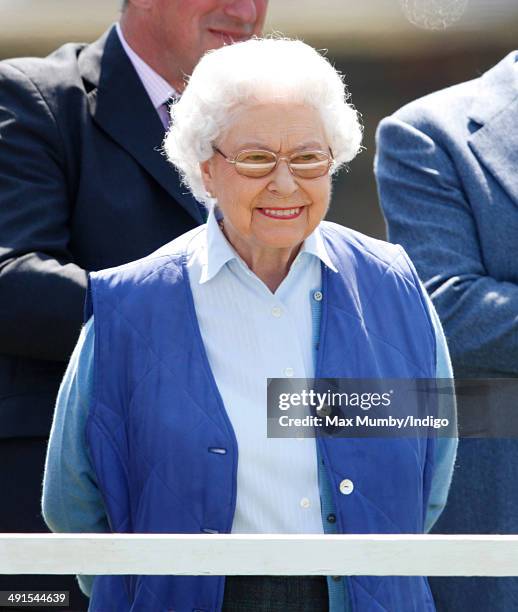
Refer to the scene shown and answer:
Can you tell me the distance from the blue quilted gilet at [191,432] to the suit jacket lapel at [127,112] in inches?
16.6

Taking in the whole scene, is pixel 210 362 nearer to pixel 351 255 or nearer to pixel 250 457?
pixel 250 457

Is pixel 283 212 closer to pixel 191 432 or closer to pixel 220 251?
pixel 220 251

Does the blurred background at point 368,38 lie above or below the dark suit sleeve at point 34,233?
above

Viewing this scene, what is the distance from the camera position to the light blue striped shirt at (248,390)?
1841mm

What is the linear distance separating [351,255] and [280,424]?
1.13ft

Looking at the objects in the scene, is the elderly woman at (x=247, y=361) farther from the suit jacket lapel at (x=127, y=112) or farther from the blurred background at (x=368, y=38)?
the blurred background at (x=368, y=38)

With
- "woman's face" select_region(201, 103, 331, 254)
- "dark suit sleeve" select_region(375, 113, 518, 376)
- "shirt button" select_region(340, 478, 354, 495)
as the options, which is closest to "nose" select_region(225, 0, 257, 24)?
"dark suit sleeve" select_region(375, 113, 518, 376)

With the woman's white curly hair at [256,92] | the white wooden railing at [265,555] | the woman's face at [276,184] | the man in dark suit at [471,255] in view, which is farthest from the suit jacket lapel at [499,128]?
the white wooden railing at [265,555]

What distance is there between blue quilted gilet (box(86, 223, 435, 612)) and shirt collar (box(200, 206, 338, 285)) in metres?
0.04

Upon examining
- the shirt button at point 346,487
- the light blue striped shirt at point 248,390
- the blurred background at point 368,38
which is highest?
the blurred background at point 368,38

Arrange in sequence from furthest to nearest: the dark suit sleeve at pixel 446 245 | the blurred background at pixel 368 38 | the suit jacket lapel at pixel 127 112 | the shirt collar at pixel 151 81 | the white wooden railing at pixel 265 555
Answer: the blurred background at pixel 368 38, the shirt collar at pixel 151 81, the suit jacket lapel at pixel 127 112, the dark suit sleeve at pixel 446 245, the white wooden railing at pixel 265 555

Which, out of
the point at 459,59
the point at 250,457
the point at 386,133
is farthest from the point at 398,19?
the point at 250,457

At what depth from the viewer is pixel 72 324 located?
2225 mm

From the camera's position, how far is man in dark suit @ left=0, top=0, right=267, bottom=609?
7.33ft
